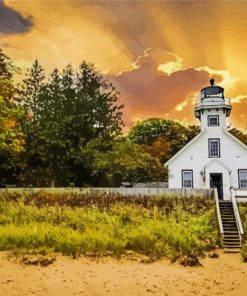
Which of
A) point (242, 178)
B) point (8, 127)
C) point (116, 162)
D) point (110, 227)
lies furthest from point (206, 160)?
point (110, 227)

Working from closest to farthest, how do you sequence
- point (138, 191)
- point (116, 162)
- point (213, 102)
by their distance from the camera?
point (138, 191) → point (116, 162) → point (213, 102)

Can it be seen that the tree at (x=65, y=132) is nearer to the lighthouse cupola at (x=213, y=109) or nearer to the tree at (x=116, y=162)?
the tree at (x=116, y=162)

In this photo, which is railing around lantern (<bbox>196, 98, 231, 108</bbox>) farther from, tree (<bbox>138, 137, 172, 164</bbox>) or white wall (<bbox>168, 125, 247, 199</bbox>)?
tree (<bbox>138, 137, 172, 164</bbox>)

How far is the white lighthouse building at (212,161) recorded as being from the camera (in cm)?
3170

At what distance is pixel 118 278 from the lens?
595 inches

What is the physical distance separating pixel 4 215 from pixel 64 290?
9285 millimetres

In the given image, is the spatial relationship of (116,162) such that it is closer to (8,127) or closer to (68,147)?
(68,147)

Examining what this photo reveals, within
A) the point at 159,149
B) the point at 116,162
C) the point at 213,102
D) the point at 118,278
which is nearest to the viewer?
the point at 118,278

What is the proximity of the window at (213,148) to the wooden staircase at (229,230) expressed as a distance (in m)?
4.92

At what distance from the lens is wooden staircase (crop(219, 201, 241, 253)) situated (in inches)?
782

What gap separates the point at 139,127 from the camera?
5306 centimetres

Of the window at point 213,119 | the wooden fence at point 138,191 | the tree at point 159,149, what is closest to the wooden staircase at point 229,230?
the wooden fence at point 138,191

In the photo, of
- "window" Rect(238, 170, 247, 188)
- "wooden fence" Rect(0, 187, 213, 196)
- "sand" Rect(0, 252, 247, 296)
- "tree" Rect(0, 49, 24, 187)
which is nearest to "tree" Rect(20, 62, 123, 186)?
"tree" Rect(0, 49, 24, 187)

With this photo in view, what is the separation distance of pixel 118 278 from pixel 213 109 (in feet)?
65.1
